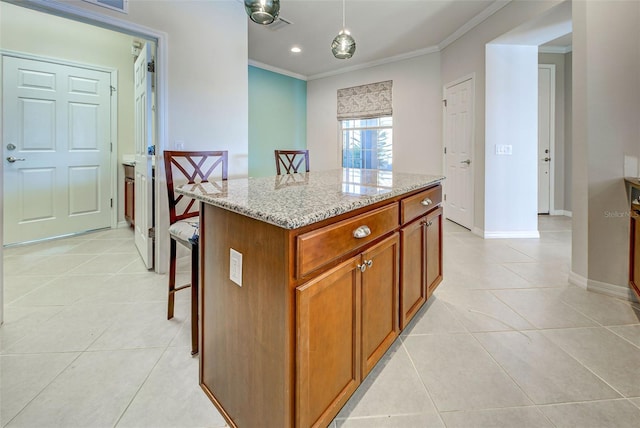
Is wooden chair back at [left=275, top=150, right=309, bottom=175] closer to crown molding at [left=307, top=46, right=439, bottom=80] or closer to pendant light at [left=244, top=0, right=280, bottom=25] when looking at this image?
pendant light at [left=244, top=0, right=280, bottom=25]

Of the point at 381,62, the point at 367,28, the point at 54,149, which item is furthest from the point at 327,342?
the point at 381,62

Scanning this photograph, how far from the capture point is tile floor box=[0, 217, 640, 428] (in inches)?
49.9

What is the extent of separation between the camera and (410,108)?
5.34 metres

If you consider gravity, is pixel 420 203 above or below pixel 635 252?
above

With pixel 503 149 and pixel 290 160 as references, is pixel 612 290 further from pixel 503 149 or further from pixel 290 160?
pixel 290 160

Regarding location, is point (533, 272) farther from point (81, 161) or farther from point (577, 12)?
point (81, 161)

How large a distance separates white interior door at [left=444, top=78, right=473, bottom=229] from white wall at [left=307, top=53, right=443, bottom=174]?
0.28 meters

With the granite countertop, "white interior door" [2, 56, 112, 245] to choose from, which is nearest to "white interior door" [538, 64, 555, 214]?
the granite countertop

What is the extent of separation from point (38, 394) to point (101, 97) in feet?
13.1

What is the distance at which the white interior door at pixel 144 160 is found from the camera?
2.86 m

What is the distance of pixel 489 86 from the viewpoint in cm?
381

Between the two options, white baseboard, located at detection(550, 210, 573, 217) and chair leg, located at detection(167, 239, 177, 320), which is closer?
chair leg, located at detection(167, 239, 177, 320)

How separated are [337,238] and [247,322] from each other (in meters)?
0.40

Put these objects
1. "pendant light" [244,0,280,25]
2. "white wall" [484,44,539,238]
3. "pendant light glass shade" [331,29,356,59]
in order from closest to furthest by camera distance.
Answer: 1. "pendant light" [244,0,280,25]
2. "pendant light glass shade" [331,29,356,59]
3. "white wall" [484,44,539,238]
